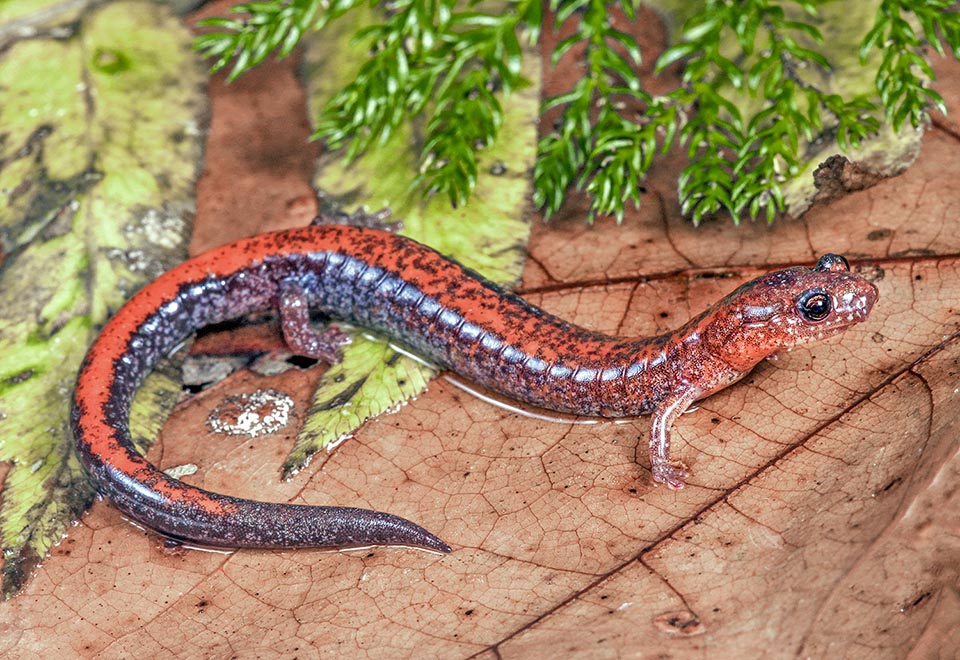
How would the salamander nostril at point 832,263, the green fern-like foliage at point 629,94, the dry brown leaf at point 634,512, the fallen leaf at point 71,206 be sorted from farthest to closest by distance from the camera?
the green fern-like foliage at point 629,94
the fallen leaf at point 71,206
the salamander nostril at point 832,263
the dry brown leaf at point 634,512

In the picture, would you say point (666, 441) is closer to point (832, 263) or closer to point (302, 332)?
point (832, 263)

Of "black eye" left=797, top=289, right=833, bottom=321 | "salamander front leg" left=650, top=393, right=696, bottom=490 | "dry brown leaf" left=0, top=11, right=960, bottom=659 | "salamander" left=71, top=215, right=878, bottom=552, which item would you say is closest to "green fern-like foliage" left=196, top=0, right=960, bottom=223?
"dry brown leaf" left=0, top=11, right=960, bottom=659

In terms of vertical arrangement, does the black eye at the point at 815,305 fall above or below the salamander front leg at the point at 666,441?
above

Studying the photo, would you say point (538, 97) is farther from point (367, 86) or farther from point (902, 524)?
point (902, 524)

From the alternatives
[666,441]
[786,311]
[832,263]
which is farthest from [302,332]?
[832,263]

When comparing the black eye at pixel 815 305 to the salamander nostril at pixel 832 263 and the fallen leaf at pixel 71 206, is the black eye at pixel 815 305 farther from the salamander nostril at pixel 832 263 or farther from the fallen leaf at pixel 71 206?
the fallen leaf at pixel 71 206

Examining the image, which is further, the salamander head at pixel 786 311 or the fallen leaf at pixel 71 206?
the fallen leaf at pixel 71 206

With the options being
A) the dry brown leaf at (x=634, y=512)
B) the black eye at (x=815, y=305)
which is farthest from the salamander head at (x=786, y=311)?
the dry brown leaf at (x=634, y=512)
